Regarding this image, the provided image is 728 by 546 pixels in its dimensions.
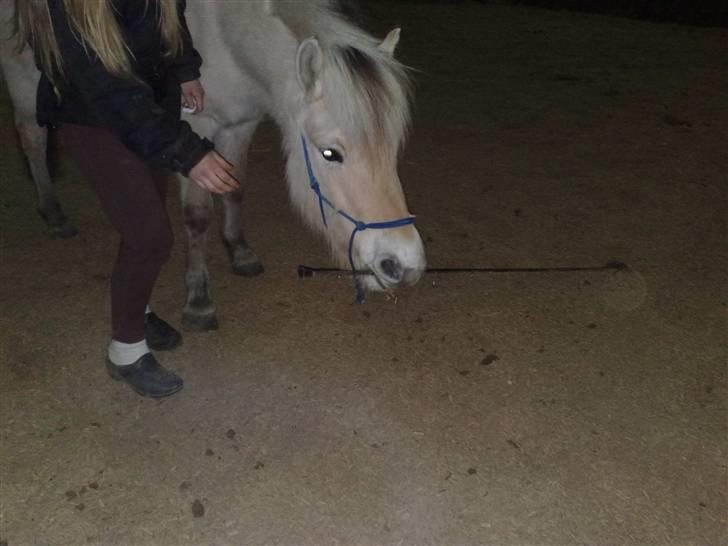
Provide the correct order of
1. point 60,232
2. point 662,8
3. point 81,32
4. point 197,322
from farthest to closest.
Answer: point 662,8, point 60,232, point 197,322, point 81,32

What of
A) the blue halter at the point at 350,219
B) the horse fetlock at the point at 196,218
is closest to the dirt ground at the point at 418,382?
the horse fetlock at the point at 196,218

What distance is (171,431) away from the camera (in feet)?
6.66

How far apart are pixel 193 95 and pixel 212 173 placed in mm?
514

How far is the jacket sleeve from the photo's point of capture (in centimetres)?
192

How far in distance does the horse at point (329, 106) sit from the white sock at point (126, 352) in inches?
25.9

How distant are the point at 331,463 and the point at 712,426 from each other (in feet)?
3.94

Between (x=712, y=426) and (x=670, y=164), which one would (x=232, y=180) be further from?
(x=670, y=164)

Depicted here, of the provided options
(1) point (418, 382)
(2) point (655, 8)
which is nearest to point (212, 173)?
(1) point (418, 382)

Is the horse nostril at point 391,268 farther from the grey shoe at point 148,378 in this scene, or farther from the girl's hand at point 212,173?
the grey shoe at point 148,378

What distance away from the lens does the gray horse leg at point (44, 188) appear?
9.71 feet

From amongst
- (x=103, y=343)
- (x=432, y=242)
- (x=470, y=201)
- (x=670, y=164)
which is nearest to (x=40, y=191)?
(x=103, y=343)

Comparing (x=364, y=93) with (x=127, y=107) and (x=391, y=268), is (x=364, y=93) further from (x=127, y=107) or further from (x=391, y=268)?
(x=127, y=107)

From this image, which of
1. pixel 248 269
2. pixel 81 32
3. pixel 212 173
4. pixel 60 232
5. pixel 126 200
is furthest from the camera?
pixel 60 232

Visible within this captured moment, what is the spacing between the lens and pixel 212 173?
1.70 metres
